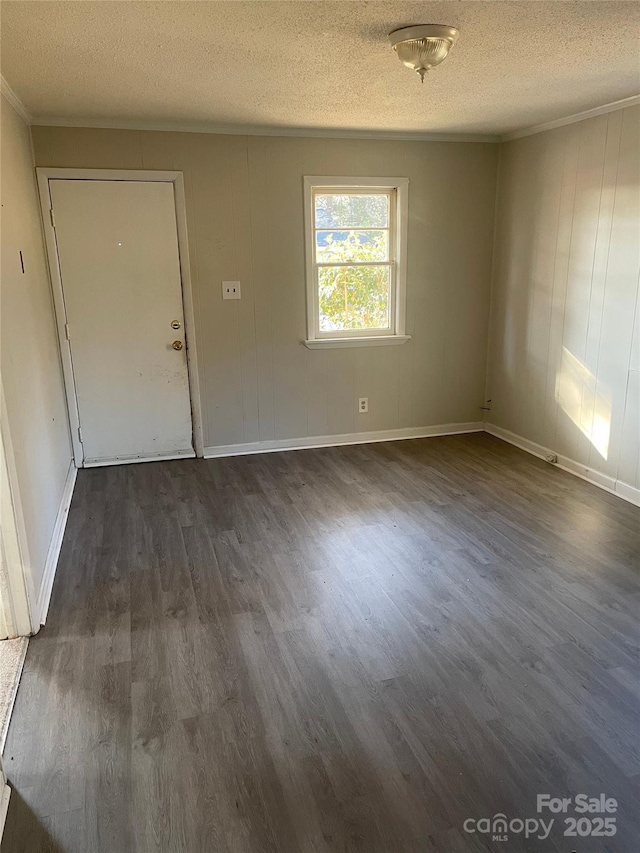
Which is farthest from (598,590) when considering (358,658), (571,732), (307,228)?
(307,228)

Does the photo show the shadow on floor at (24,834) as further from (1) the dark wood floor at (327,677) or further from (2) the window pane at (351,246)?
(2) the window pane at (351,246)

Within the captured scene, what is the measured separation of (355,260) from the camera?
4613 mm

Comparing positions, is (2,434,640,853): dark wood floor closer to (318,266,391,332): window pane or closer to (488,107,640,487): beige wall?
(488,107,640,487): beige wall

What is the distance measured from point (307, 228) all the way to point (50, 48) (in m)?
2.23

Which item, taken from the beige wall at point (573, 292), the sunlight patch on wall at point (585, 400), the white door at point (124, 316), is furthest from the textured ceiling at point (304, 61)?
the sunlight patch on wall at point (585, 400)

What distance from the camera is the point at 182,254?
4227mm

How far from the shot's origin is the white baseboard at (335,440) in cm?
467

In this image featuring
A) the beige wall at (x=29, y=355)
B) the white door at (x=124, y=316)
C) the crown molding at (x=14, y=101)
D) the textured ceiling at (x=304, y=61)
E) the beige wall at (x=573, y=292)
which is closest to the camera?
the textured ceiling at (x=304, y=61)

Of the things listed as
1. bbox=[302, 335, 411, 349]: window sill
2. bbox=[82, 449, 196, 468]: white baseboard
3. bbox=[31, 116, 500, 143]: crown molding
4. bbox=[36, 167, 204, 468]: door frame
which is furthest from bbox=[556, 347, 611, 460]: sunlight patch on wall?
bbox=[82, 449, 196, 468]: white baseboard

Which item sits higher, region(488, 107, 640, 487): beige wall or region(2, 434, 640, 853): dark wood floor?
region(488, 107, 640, 487): beige wall

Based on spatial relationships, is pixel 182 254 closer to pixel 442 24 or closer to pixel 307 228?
pixel 307 228

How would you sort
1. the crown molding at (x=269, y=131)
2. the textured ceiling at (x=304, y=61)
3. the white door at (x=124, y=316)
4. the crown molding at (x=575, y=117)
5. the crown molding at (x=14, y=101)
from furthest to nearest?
the white door at (x=124, y=316) → the crown molding at (x=269, y=131) → the crown molding at (x=575, y=117) → the crown molding at (x=14, y=101) → the textured ceiling at (x=304, y=61)

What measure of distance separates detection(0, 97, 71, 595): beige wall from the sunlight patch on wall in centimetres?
342

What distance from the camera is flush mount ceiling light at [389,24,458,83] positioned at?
2.27m
